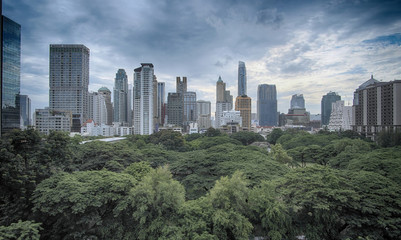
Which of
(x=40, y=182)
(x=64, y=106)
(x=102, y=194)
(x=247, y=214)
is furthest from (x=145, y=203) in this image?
(x=64, y=106)

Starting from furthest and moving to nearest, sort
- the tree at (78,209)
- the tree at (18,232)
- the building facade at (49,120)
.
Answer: the building facade at (49,120) → the tree at (78,209) → the tree at (18,232)

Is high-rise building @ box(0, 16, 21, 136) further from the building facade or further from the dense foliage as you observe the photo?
the dense foliage

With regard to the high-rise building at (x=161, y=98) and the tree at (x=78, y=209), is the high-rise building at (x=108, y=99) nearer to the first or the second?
the high-rise building at (x=161, y=98)

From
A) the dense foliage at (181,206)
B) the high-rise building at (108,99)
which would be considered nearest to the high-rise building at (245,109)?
the high-rise building at (108,99)

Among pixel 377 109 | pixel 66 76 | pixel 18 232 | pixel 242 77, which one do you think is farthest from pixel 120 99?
pixel 18 232

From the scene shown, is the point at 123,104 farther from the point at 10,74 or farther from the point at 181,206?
the point at 181,206

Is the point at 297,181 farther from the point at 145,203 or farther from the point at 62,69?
the point at 62,69
